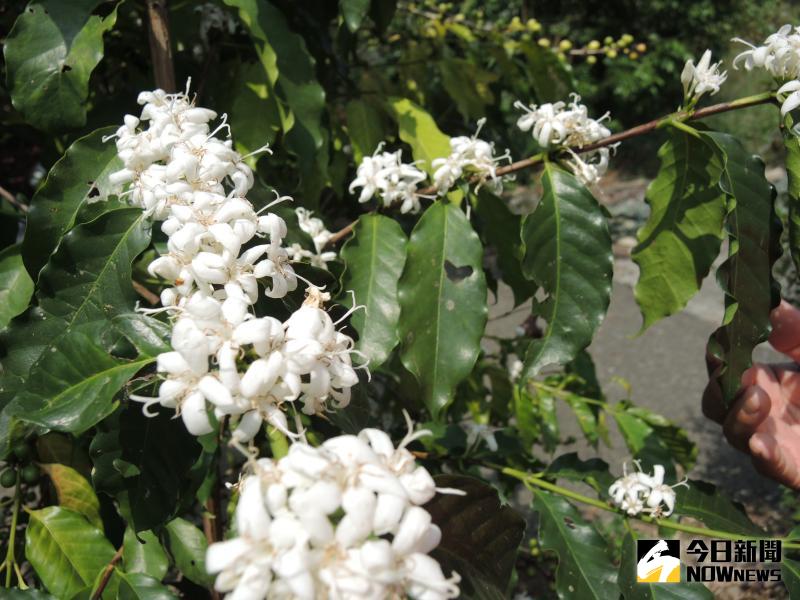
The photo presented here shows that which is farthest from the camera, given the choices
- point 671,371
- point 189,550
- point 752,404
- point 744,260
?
point 671,371

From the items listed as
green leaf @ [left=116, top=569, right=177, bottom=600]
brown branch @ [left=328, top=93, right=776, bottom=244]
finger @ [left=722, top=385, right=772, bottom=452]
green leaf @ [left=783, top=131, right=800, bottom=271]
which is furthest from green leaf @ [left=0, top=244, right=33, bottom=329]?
finger @ [left=722, top=385, right=772, bottom=452]

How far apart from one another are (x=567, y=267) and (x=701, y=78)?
433mm

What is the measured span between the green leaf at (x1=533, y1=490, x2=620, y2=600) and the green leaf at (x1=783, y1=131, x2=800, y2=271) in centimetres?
63

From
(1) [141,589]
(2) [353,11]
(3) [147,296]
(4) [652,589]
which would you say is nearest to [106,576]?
(1) [141,589]

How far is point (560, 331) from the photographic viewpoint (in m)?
1.26

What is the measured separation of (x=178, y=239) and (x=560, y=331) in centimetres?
71

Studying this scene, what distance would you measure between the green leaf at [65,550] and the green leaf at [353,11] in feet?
3.65

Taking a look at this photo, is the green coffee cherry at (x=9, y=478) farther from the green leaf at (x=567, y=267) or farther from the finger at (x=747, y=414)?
the finger at (x=747, y=414)

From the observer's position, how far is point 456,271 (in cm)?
136

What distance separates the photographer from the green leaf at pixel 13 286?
1.26 m

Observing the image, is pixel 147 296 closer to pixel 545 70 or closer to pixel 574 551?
pixel 574 551

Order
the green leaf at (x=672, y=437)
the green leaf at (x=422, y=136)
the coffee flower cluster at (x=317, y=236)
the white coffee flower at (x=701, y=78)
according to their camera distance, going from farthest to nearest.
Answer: the green leaf at (x=672, y=437), the green leaf at (x=422, y=136), the coffee flower cluster at (x=317, y=236), the white coffee flower at (x=701, y=78)

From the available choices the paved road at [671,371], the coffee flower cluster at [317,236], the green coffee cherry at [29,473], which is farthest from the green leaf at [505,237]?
the paved road at [671,371]

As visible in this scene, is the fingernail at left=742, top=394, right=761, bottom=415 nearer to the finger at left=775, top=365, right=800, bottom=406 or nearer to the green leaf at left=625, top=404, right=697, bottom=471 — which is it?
the finger at left=775, top=365, right=800, bottom=406
